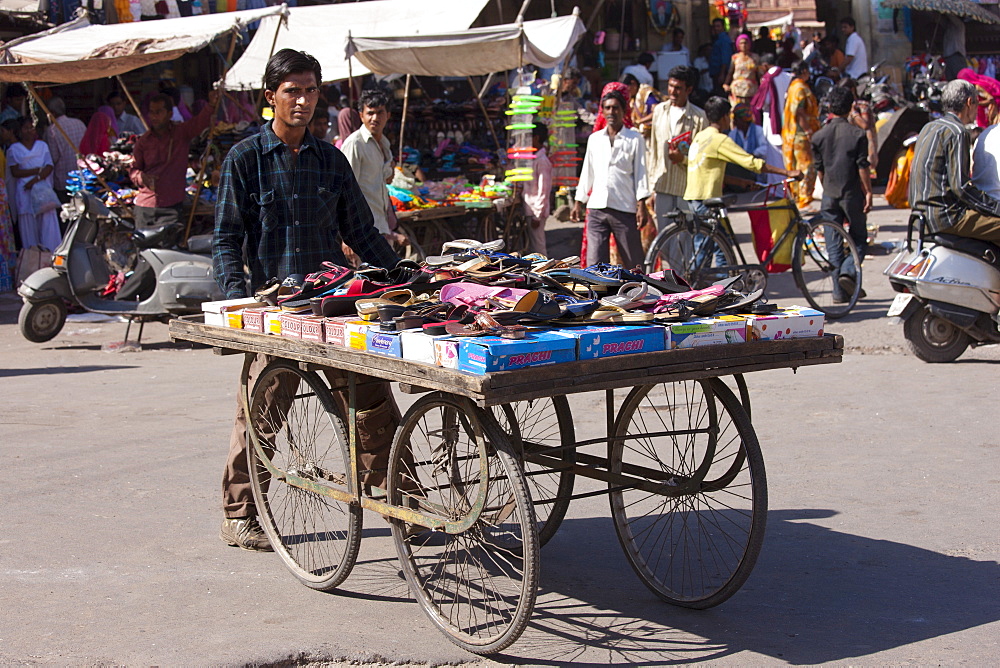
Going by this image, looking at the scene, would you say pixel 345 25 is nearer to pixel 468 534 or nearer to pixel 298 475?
pixel 298 475

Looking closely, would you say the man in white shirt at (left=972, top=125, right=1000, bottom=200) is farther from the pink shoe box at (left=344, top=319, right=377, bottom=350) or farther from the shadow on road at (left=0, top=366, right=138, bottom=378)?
the shadow on road at (left=0, top=366, right=138, bottom=378)

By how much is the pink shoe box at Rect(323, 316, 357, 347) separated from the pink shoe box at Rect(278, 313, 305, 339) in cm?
14

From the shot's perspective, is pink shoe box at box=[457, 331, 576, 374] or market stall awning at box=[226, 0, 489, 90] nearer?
pink shoe box at box=[457, 331, 576, 374]

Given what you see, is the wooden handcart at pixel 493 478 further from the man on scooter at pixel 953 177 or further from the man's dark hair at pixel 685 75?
the man's dark hair at pixel 685 75

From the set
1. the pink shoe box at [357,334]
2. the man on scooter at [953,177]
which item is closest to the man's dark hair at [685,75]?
the man on scooter at [953,177]

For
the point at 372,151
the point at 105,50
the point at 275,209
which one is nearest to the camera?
the point at 275,209

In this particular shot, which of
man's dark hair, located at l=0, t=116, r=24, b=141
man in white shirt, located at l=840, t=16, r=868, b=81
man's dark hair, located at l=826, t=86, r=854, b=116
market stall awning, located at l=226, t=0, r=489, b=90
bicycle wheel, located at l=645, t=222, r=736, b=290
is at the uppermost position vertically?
market stall awning, located at l=226, t=0, r=489, b=90

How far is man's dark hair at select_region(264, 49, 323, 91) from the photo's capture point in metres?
4.29

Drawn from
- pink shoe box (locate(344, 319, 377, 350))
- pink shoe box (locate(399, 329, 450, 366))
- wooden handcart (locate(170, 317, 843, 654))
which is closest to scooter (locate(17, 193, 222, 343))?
wooden handcart (locate(170, 317, 843, 654))

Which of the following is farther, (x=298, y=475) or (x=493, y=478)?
(x=298, y=475)

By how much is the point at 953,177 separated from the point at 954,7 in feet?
52.1

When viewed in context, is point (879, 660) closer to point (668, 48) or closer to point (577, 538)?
point (577, 538)

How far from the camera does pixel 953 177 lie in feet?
24.0

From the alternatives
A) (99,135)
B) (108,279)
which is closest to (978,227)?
(108,279)
